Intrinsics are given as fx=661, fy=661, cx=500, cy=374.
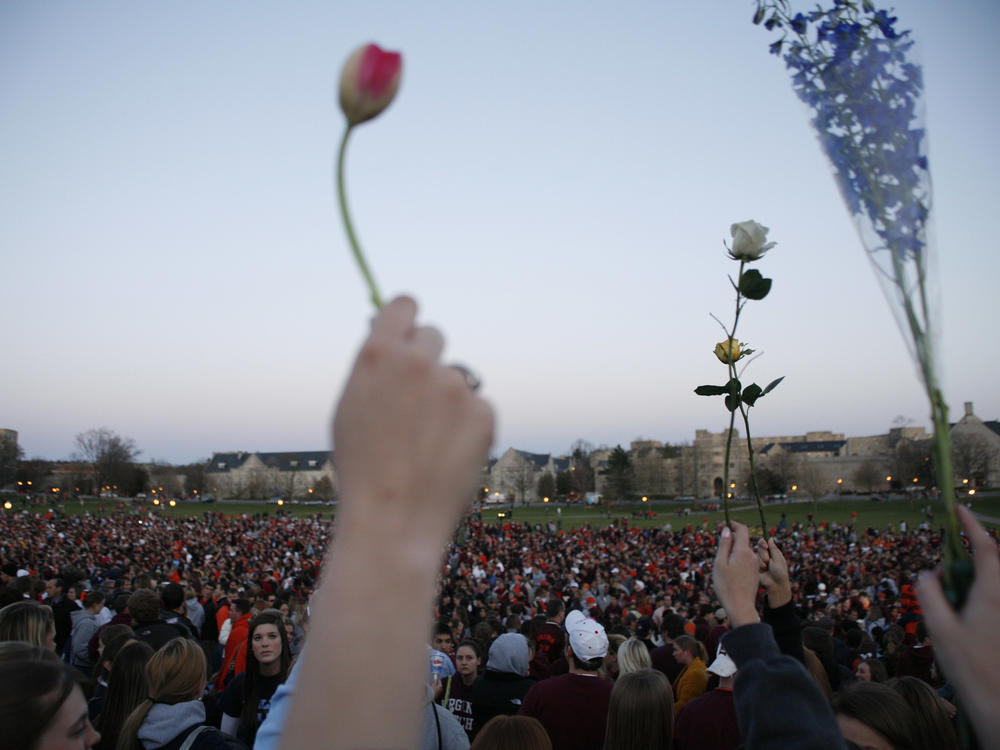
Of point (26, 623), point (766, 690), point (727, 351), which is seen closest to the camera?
point (766, 690)

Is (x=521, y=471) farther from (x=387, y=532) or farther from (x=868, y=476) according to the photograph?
(x=387, y=532)

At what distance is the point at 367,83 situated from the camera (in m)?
0.87

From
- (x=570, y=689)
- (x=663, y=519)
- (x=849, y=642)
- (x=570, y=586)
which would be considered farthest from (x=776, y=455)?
(x=570, y=689)

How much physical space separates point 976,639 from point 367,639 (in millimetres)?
966

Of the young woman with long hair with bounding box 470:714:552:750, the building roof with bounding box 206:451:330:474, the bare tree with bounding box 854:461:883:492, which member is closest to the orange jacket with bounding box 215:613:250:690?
the young woman with long hair with bounding box 470:714:552:750

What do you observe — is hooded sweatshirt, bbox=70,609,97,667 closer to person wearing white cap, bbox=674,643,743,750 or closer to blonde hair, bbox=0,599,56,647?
blonde hair, bbox=0,599,56,647

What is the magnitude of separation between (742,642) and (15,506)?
73.5m

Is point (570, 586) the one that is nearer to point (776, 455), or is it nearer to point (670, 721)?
point (670, 721)

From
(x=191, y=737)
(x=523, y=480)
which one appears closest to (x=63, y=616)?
(x=191, y=737)

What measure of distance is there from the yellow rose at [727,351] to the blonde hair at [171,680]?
10.1 ft

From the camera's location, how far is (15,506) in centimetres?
5938

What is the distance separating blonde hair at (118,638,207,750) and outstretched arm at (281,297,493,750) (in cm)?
322

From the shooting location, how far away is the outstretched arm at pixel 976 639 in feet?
3.33

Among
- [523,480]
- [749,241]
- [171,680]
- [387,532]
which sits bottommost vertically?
[523,480]
